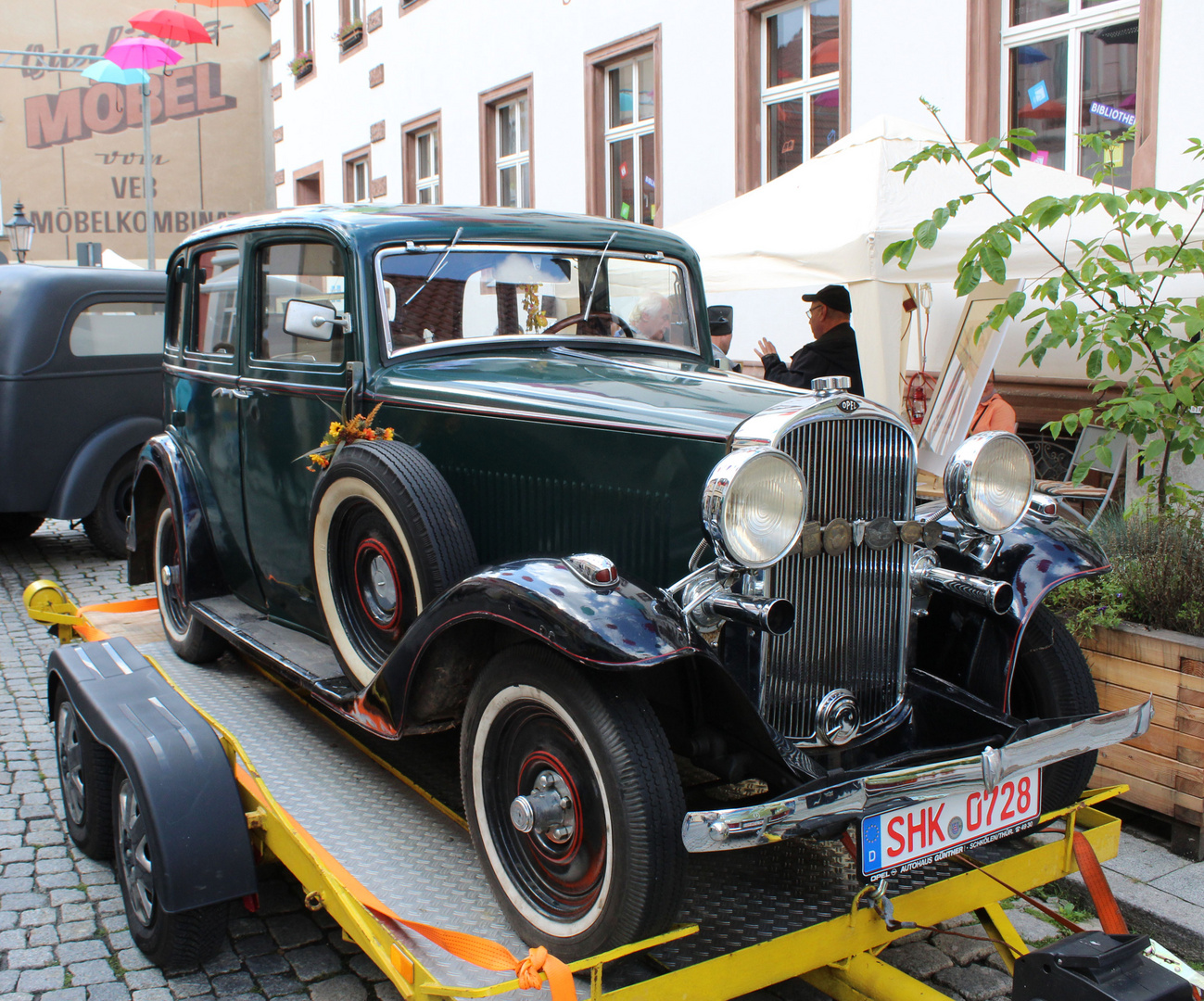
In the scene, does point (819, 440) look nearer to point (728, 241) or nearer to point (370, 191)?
point (728, 241)

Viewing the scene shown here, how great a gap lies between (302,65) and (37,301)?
10.5 metres

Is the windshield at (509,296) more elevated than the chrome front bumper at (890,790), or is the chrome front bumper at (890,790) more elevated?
the windshield at (509,296)

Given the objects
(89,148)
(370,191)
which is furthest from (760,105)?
(89,148)

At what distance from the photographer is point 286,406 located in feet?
11.7

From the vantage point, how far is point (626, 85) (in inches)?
390

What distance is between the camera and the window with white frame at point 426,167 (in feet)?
43.7

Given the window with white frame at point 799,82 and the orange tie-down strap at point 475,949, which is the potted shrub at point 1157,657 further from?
the window with white frame at point 799,82

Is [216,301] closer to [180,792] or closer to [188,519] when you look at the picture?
[188,519]

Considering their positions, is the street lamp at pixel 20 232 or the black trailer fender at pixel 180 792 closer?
the black trailer fender at pixel 180 792

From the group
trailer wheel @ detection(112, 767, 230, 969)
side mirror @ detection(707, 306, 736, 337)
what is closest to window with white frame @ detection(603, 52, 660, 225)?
side mirror @ detection(707, 306, 736, 337)

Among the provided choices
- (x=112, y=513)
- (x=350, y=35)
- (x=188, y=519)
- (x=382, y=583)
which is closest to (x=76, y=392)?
(x=112, y=513)

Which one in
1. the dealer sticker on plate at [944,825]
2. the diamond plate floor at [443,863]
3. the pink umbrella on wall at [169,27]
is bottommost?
the diamond plate floor at [443,863]

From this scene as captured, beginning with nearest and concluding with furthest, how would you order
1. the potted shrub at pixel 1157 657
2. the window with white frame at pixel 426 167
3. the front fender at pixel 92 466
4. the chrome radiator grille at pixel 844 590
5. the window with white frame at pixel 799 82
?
the chrome radiator grille at pixel 844 590 → the potted shrub at pixel 1157 657 → the front fender at pixel 92 466 → the window with white frame at pixel 799 82 → the window with white frame at pixel 426 167

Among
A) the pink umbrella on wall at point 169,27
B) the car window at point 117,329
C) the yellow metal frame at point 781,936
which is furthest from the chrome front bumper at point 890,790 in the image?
the pink umbrella on wall at point 169,27
